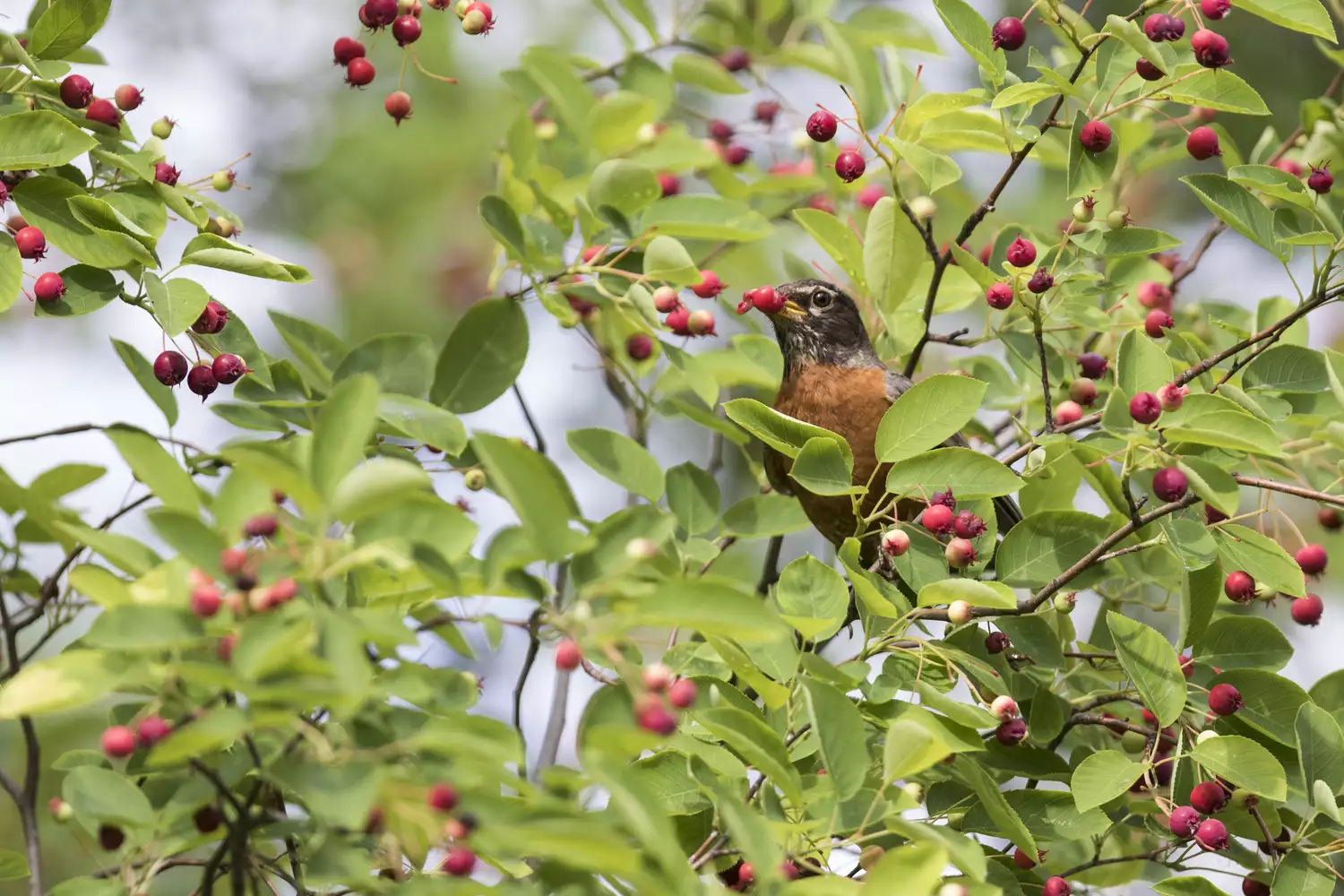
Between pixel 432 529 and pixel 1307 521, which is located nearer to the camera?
pixel 432 529

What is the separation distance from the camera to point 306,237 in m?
7.34

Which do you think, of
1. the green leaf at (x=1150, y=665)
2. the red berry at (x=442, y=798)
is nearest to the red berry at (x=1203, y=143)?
the green leaf at (x=1150, y=665)

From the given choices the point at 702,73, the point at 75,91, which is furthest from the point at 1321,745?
the point at 702,73

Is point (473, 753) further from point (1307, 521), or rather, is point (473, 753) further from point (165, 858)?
point (1307, 521)

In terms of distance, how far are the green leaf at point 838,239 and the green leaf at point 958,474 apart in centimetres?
80

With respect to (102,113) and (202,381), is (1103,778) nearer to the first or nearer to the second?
(202,381)

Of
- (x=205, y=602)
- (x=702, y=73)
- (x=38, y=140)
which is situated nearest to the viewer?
(x=205, y=602)

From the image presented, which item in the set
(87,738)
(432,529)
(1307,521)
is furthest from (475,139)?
(432,529)

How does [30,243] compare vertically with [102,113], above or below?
below

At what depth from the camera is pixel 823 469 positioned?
2266 mm

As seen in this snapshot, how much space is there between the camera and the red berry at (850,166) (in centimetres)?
264

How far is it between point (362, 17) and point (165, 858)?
5.17ft

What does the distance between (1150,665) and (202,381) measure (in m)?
1.69

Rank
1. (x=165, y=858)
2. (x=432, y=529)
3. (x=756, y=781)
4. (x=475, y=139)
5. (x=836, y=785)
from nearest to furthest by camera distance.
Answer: (x=432, y=529), (x=836, y=785), (x=165, y=858), (x=756, y=781), (x=475, y=139)
